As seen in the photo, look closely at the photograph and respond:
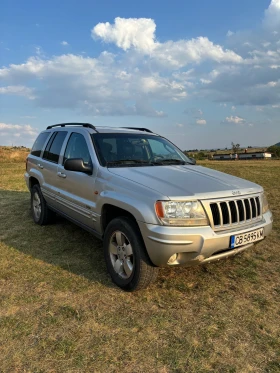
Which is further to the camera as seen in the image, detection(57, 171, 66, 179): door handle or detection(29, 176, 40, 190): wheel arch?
detection(29, 176, 40, 190): wheel arch

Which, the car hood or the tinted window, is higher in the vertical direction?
the tinted window

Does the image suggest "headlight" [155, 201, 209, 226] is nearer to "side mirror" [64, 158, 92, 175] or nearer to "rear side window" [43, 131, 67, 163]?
"side mirror" [64, 158, 92, 175]

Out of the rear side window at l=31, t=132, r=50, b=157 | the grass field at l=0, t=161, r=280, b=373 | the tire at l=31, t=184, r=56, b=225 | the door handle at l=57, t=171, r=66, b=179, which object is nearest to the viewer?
the grass field at l=0, t=161, r=280, b=373

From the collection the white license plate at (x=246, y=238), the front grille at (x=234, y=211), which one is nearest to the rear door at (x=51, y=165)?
the front grille at (x=234, y=211)

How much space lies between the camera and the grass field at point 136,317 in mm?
2330

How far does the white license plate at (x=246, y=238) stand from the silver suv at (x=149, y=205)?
0.03ft

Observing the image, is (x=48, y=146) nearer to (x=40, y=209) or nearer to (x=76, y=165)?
(x=40, y=209)

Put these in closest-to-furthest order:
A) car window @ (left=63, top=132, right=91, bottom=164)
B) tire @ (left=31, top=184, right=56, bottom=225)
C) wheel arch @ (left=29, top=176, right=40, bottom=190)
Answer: car window @ (left=63, top=132, right=91, bottom=164) < tire @ (left=31, top=184, right=56, bottom=225) < wheel arch @ (left=29, top=176, right=40, bottom=190)

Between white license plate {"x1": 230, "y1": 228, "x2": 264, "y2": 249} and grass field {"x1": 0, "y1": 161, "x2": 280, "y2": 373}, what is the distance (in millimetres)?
579

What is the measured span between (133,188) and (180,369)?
5.52 ft

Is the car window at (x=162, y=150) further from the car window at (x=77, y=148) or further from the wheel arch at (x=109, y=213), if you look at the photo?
the wheel arch at (x=109, y=213)

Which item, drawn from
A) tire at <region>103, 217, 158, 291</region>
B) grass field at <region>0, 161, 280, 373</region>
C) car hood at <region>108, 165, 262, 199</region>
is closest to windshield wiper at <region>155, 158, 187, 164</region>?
car hood at <region>108, 165, 262, 199</region>

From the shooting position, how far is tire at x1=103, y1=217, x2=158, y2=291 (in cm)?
310

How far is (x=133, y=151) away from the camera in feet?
14.0
